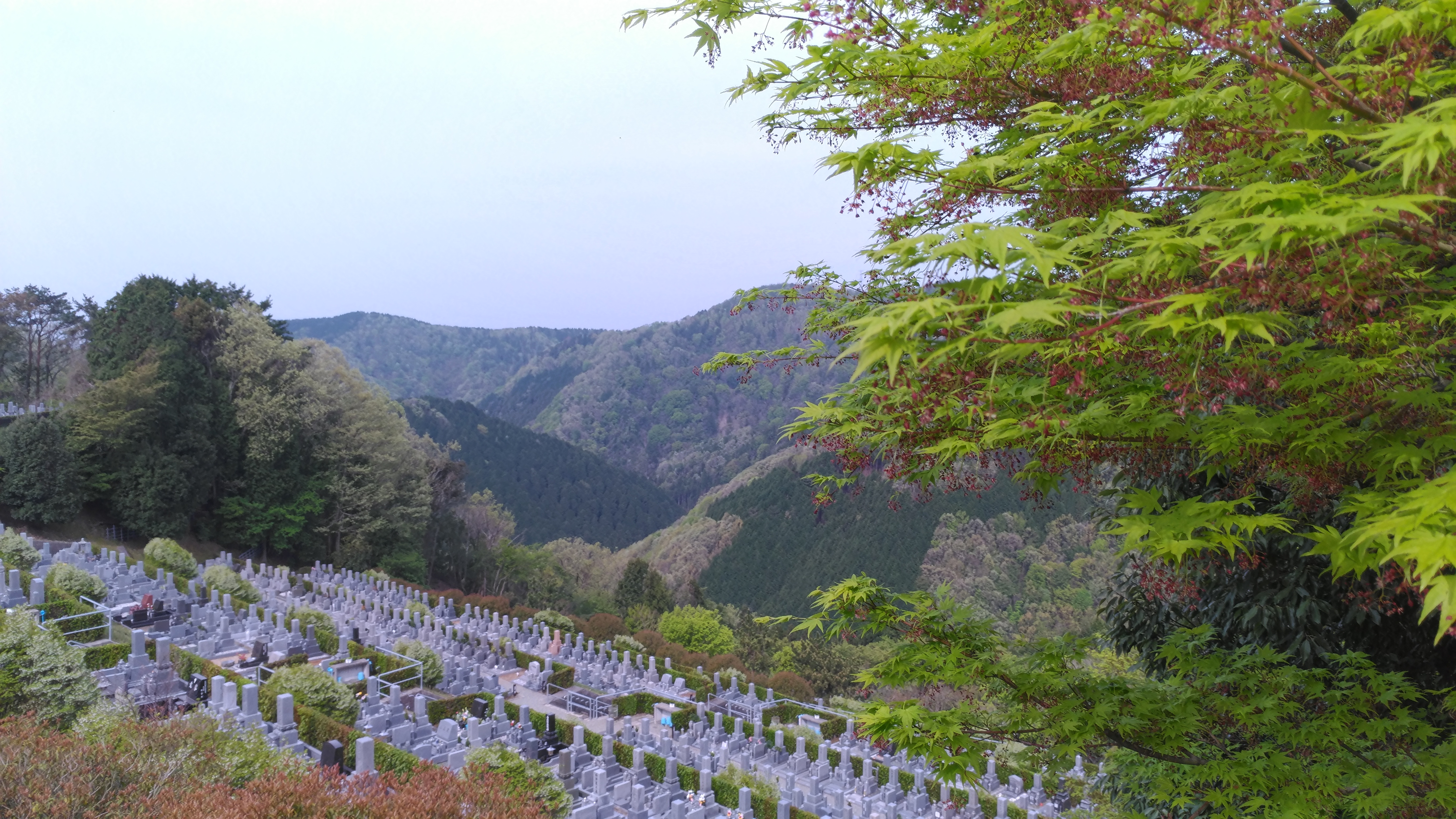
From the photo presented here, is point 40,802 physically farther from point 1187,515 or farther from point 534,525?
point 534,525

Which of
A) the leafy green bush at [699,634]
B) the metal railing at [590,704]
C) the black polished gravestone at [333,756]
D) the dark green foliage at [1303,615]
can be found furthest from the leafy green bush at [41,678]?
the leafy green bush at [699,634]

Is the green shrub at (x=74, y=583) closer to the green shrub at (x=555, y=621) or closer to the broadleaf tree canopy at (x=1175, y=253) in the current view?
the green shrub at (x=555, y=621)

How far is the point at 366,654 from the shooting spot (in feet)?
69.9

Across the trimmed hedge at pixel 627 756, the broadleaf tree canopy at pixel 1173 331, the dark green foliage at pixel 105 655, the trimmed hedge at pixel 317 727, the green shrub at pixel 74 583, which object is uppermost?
the broadleaf tree canopy at pixel 1173 331

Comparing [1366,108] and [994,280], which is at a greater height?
[1366,108]

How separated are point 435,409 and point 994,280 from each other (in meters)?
107

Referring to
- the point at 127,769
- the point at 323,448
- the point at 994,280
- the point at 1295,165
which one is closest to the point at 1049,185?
the point at 1295,165

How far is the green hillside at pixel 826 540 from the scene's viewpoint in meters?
61.9

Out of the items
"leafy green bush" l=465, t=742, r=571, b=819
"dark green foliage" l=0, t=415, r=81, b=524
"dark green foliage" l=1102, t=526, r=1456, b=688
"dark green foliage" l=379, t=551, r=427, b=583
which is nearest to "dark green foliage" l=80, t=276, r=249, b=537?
"dark green foliage" l=0, t=415, r=81, b=524

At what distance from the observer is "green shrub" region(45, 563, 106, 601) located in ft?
68.6

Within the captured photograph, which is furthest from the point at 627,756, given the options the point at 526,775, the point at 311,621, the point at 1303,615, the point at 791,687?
the point at 1303,615

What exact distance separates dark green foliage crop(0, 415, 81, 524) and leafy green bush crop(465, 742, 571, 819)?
31459 millimetres

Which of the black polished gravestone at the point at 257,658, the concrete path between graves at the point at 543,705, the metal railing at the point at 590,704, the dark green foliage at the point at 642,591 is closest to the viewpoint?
the black polished gravestone at the point at 257,658

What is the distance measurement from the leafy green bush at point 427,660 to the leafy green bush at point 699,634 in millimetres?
14528
